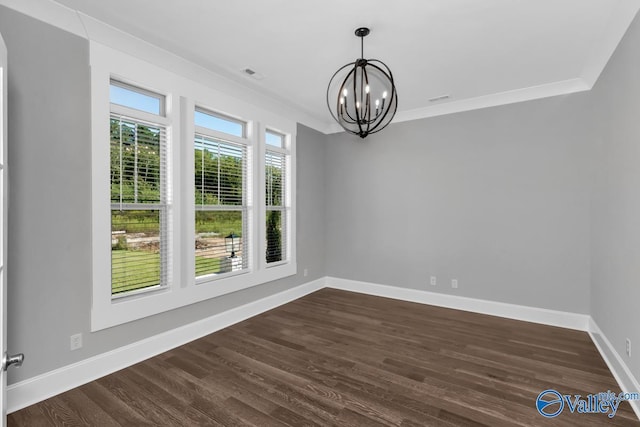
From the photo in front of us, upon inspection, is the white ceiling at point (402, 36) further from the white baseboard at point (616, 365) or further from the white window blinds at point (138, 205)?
the white baseboard at point (616, 365)

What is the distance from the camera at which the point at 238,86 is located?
3.62 meters

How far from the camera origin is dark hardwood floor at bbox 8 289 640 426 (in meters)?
2.01

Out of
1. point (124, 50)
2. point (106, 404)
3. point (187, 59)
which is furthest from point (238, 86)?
point (106, 404)

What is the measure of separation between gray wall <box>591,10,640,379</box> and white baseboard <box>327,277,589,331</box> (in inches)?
14.6

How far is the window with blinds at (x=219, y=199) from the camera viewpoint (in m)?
3.36

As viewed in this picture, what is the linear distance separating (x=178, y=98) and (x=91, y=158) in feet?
3.26

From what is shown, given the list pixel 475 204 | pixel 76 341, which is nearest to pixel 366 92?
pixel 475 204

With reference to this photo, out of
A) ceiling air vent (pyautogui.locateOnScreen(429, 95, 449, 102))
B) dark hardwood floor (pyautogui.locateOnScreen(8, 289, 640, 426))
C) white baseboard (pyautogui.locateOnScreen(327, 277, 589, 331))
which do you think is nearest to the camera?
dark hardwood floor (pyautogui.locateOnScreen(8, 289, 640, 426))

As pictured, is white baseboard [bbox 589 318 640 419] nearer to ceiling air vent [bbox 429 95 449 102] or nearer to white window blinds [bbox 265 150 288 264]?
ceiling air vent [bbox 429 95 449 102]

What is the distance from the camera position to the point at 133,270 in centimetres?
279

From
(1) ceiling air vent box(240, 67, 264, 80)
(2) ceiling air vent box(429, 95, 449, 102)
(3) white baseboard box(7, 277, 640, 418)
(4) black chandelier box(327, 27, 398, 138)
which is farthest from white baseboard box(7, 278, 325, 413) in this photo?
(2) ceiling air vent box(429, 95, 449, 102)

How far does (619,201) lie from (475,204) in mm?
1600

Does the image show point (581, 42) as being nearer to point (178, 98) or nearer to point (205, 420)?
point (178, 98)

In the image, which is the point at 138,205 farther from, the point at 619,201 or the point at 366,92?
the point at 619,201
